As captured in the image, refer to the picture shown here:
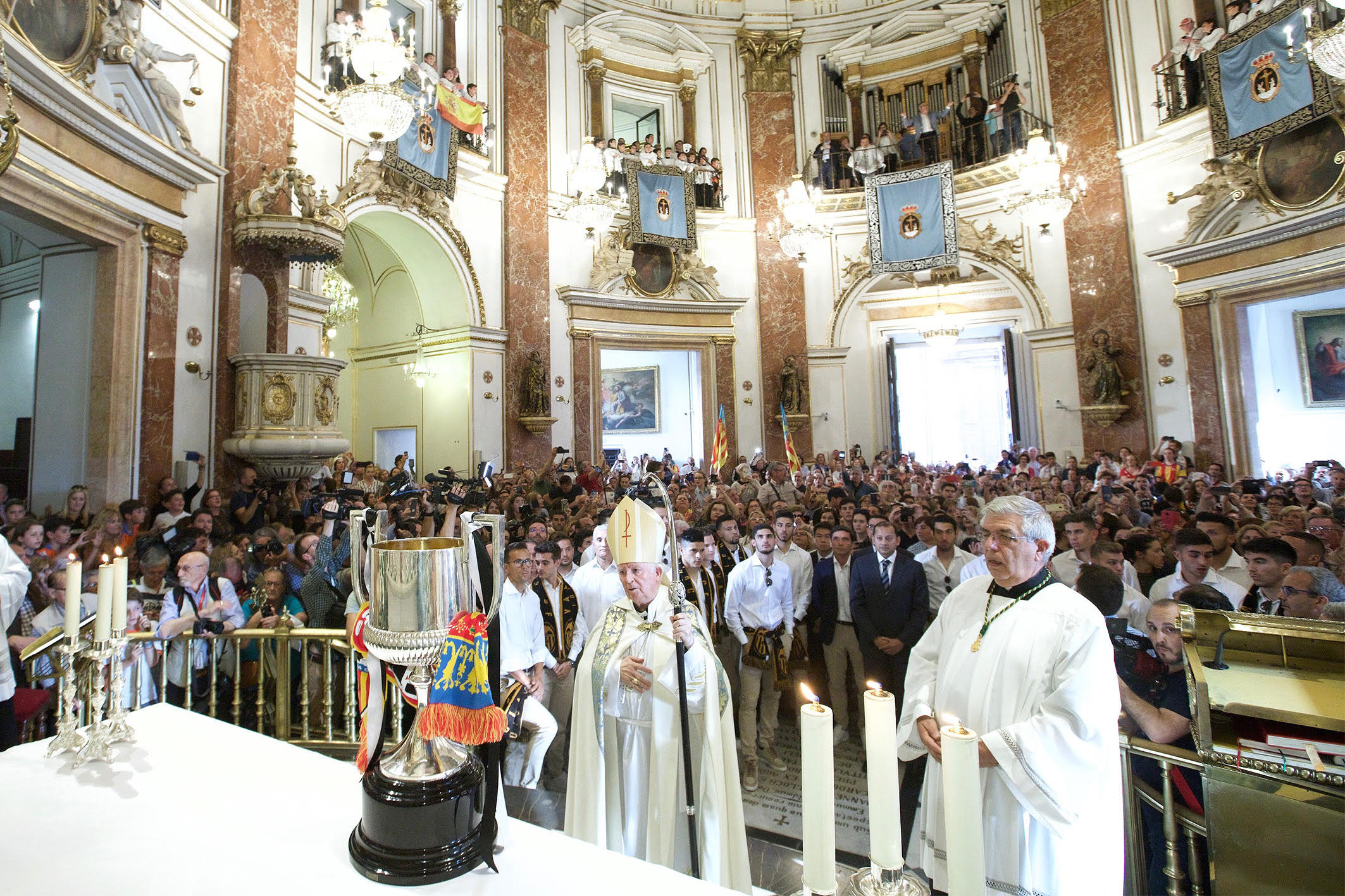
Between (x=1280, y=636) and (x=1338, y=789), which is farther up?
(x=1280, y=636)

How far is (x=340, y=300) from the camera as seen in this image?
13766 mm

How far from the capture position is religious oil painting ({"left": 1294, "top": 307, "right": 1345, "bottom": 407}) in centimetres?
1180

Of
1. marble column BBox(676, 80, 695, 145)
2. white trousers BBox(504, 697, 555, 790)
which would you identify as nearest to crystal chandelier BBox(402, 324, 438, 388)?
marble column BBox(676, 80, 695, 145)

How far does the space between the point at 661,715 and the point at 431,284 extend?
11.6m

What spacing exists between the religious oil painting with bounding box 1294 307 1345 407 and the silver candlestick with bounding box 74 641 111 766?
626 inches

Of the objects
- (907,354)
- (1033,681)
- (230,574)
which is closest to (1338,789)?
(1033,681)

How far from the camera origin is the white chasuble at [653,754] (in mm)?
2793

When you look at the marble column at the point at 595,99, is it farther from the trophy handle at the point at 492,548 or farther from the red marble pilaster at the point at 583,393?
the trophy handle at the point at 492,548

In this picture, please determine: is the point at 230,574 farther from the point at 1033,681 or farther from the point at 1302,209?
the point at 1302,209

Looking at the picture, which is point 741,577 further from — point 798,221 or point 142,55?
point 798,221

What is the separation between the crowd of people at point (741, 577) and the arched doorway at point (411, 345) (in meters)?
5.34

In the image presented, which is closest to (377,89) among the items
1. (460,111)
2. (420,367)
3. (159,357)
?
(159,357)

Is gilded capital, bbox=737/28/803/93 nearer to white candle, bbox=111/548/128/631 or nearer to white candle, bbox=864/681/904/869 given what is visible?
white candle, bbox=111/548/128/631

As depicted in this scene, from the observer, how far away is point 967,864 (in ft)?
3.20
